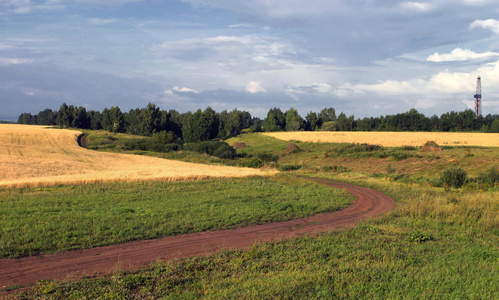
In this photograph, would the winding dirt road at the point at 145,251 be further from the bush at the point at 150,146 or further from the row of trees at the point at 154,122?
the row of trees at the point at 154,122

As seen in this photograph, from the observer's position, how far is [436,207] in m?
15.6

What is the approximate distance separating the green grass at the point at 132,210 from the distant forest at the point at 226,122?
78159 millimetres

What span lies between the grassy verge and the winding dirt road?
74 centimetres

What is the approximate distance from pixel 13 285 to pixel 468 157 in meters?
44.8

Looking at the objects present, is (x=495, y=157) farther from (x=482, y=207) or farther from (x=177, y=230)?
(x=177, y=230)

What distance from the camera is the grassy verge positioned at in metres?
7.21

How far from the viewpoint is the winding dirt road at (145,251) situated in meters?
8.58

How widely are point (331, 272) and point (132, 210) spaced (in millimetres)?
9486

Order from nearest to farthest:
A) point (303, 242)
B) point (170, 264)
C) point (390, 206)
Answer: point (170, 264)
point (303, 242)
point (390, 206)

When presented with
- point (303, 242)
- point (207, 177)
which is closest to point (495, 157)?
point (207, 177)

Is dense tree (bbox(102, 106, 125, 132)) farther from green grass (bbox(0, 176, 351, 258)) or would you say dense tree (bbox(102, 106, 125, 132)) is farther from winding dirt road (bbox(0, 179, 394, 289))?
winding dirt road (bbox(0, 179, 394, 289))

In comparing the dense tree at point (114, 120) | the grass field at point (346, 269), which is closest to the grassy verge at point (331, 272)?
the grass field at point (346, 269)

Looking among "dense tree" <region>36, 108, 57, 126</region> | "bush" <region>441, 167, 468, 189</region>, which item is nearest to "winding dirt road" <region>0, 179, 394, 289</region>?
"bush" <region>441, 167, 468, 189</region>

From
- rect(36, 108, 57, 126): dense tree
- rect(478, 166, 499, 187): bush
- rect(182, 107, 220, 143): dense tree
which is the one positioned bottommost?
rect(478, 166, 499, 187): bush
